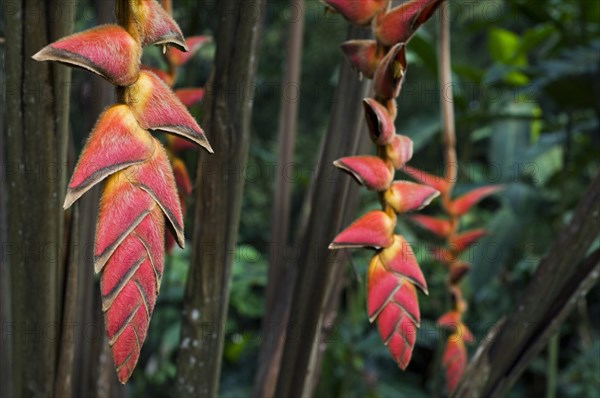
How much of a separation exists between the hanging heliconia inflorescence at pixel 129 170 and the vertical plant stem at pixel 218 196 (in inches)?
5.2

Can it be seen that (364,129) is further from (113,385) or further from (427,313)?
(427,313)

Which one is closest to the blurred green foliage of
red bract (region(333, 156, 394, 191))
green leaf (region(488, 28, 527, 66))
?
green leaf (region(488, 28, 527, 66))

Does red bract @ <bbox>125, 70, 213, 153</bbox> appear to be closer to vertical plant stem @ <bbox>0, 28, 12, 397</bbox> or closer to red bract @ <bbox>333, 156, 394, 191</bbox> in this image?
red bract @ <bbox>333, 156, 394, 191</bbox>

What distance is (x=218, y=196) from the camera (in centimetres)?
35

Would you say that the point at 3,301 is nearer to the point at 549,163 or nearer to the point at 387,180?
the point at 387,180

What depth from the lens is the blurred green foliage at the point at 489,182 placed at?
0.96 m

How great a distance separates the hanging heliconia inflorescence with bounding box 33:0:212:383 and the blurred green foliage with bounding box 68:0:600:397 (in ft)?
0.60

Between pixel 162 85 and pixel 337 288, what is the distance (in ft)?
0.83

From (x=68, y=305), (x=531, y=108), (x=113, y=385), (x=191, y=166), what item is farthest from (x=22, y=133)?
(x=531, y=108)

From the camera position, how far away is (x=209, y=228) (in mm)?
350

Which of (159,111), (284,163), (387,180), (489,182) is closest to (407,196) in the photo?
(387,180)

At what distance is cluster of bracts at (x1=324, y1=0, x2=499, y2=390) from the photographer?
259 millimetres

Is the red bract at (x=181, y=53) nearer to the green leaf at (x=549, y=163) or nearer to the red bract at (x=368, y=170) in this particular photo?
the red bract at (x=368, y=170)

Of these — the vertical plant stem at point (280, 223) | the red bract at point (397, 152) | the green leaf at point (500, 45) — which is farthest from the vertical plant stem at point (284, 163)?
the green leaf at point (500, 45)
